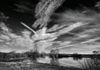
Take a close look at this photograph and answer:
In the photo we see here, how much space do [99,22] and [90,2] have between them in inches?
88.2

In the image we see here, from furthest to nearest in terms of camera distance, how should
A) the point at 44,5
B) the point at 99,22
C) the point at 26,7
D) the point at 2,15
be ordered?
1. the point at 99,22
2. the point at 2,15
3. the point at 26,7
4. the point at 44,5

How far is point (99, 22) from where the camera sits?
6.54 metres

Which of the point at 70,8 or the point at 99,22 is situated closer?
the point at 70,8

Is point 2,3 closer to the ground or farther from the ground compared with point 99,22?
farther from the ground

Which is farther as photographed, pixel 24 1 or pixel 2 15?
pixel 2 15

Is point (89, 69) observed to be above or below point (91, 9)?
below

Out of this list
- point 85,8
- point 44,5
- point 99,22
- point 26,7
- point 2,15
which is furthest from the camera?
point 99,22

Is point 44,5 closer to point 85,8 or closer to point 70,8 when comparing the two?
point 70,8

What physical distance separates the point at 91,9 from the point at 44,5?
2.24m

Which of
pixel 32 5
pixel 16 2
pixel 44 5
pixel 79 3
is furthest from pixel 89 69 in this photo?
pixel 16 2

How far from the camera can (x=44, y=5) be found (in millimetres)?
4742

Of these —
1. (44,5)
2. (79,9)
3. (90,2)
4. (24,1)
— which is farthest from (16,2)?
(90,2)

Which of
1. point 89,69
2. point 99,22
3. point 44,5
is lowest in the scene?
point 89,69

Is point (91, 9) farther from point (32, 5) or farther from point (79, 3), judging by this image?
point (32, 5)
